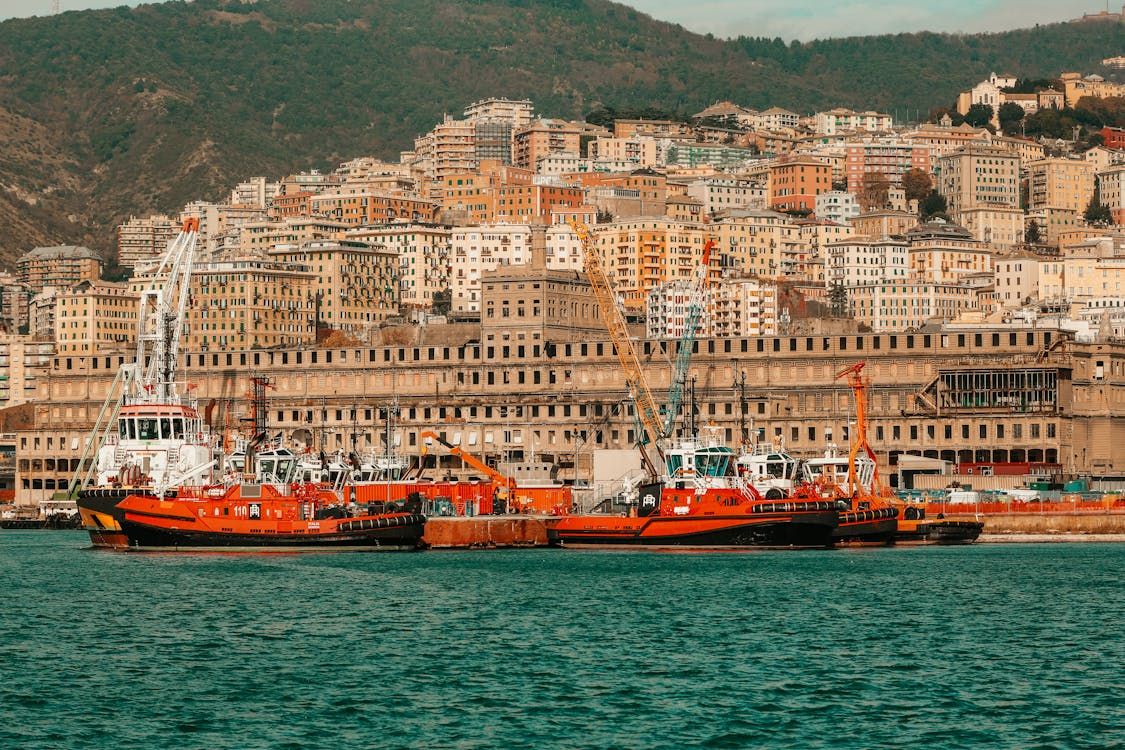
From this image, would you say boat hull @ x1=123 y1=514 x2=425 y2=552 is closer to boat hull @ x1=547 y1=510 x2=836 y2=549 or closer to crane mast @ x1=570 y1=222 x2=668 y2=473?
boat hull @ x1=547 y1=510 x2=836 y2=549

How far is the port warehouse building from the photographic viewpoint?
15300 cm

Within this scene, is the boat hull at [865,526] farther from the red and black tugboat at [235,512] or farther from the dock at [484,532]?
the red and black tugboat at [235,512]

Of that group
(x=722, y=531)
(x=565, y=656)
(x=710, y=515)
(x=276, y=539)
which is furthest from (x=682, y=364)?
(x=565, y=656)

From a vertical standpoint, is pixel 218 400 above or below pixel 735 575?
above

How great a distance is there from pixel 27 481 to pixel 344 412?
33.2 m

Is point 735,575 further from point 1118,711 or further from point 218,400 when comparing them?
point 218,400

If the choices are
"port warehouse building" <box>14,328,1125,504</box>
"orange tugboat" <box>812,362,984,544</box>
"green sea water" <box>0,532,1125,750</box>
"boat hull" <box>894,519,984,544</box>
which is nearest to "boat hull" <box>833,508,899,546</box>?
"orange tugboat" <box>812,362,984,544</box>

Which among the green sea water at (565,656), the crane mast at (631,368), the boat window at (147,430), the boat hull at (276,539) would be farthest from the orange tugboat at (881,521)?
the boat window at (147,430)

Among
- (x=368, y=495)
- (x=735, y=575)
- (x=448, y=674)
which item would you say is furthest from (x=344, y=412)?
(x=448, y=674)

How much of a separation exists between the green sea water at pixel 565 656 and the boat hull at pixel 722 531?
8101 mm

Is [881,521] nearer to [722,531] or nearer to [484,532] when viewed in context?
[722,531]

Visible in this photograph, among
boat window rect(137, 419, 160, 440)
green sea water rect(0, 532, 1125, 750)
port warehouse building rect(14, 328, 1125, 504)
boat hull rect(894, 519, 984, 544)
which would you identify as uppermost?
port warehouse building rect(14, 328, 1125, 504)

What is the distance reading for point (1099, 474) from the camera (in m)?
152

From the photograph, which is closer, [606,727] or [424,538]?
[606,727]
